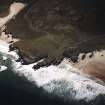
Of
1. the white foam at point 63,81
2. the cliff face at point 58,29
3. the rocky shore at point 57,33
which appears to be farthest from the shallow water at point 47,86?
the cliff face at point 58,29

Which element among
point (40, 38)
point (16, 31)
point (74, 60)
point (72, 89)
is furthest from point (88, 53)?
point (16, 31)

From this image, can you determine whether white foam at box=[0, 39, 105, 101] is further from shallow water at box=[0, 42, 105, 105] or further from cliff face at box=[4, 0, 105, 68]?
cliff face at box=[4, 0, 105, 68]

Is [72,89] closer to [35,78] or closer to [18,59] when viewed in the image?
[35,78]

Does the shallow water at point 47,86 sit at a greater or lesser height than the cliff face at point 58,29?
lesser

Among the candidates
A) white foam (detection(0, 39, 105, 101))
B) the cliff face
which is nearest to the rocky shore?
the cliff face

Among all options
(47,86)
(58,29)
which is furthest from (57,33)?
(47,86)

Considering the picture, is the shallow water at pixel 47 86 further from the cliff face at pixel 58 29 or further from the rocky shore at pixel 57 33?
the cliff face at pixel 58 29
